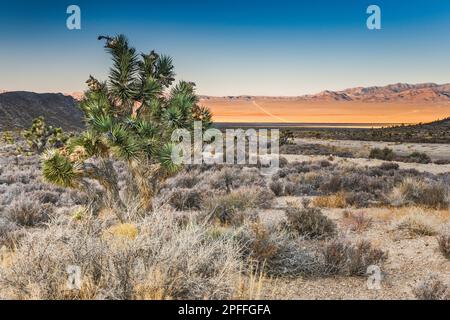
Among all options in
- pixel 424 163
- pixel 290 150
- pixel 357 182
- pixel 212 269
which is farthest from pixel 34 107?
pixel 212 269

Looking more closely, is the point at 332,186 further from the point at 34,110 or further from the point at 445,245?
the point at 34,110


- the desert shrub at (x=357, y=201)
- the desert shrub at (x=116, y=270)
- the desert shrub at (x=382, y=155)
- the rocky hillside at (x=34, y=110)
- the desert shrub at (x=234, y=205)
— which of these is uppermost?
the rocky hillside at (x=34, y=110)

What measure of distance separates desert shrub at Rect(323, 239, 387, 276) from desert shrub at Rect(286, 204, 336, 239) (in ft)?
5.22

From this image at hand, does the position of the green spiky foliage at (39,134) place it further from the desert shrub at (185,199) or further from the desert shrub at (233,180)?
the desert shrub at (185,199)

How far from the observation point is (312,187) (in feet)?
55.8

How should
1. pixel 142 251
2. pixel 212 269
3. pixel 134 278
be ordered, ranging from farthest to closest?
pixel 212 269, pixel 142 251, pixel 134 278

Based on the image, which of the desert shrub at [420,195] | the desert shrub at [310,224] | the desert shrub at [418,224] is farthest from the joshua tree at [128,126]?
the desert shrub at [420,195]

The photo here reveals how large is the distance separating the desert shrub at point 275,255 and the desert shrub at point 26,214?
18.7 feet

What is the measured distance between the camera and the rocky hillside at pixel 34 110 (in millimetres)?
107312

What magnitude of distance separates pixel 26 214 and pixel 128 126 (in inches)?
144

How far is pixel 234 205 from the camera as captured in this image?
11.9 m

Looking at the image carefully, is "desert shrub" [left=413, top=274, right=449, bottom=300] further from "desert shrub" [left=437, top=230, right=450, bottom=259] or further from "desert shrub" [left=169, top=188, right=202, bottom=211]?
"desert shrub" [left=169, top=188, right=202, bottom=211]
